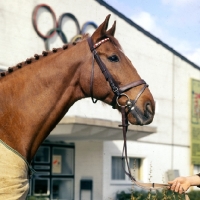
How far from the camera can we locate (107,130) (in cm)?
1761

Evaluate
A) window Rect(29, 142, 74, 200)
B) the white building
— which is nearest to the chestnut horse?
the white building

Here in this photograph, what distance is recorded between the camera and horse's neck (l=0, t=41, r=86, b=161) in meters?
4.06

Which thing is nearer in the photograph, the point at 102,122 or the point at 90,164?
the point at 102,122

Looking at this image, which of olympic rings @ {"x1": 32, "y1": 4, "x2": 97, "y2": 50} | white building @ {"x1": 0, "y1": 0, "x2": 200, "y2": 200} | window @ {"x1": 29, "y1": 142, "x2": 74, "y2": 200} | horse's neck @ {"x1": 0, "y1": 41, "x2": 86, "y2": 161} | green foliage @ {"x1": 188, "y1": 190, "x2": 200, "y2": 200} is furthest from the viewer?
green foliage @ {"x1": 188, "y1": 190, "x2": 200, "y2": 200}

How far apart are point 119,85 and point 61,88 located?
0.48 meters

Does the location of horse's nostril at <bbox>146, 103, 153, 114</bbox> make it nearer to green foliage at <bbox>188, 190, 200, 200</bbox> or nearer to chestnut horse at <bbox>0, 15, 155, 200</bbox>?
chestnut horse at <bbox>0, 15, 155, 200</bbox>

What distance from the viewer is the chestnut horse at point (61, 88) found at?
4.09 metres

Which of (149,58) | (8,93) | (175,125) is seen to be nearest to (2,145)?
(8,93)

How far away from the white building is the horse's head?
1148 centimetres

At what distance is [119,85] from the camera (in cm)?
434

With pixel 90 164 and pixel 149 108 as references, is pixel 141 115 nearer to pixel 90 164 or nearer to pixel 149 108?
pixel 149 108

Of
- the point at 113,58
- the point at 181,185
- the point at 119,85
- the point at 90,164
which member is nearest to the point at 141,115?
the point at 119,85

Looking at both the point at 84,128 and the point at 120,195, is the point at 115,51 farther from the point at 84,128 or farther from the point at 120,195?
the point at 120,195

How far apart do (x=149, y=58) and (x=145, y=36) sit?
958mm
